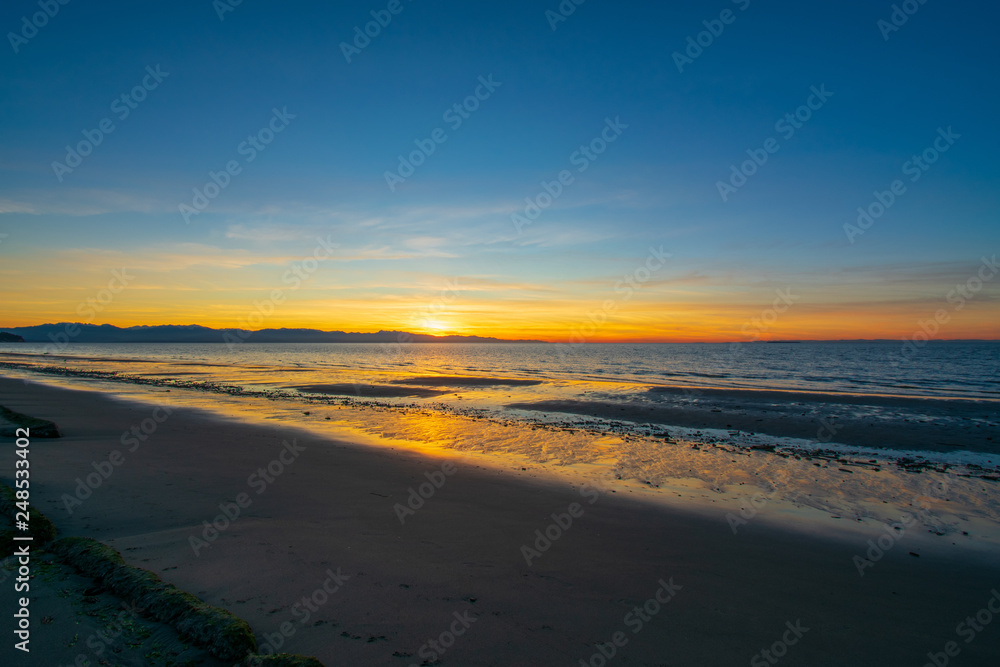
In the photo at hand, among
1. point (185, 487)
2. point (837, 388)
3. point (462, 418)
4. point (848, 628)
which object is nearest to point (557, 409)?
point (462, 418)
